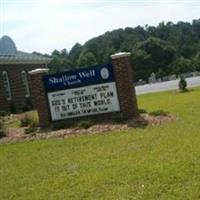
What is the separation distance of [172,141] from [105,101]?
5.75 m

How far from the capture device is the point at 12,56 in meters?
37.3

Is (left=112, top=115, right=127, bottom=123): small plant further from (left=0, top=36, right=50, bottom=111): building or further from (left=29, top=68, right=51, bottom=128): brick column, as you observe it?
(left=0, top=36, right=50, bottom=111): building

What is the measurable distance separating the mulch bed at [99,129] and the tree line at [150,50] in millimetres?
64116

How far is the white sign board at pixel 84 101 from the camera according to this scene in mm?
16578

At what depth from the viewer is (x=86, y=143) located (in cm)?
1284

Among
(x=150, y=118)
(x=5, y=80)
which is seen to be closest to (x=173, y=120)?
(x=150, y=118)

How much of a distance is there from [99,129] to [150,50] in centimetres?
7966

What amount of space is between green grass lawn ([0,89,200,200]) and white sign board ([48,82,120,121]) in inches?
105

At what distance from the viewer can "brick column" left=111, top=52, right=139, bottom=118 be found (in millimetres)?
16406

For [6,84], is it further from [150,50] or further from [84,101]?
[150,50]

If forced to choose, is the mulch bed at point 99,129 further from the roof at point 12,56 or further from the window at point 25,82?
the window at point 25,82

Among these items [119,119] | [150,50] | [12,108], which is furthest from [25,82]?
[150,50]

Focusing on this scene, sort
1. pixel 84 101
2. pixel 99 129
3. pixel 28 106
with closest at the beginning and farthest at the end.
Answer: pixel 99 129 < pixel 84 101 < pixel 28 106

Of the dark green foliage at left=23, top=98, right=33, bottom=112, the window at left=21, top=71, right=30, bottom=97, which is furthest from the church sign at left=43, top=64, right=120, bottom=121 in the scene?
the window at left=21, top=71, right=30, bottom=97
